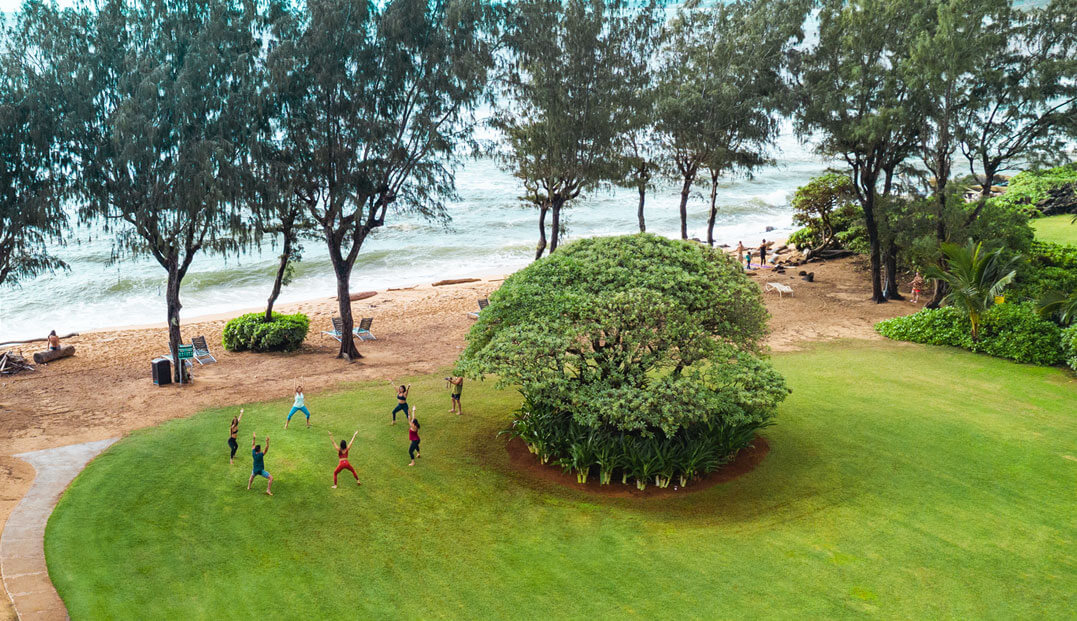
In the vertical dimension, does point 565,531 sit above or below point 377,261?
below

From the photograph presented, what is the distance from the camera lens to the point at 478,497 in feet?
42.7

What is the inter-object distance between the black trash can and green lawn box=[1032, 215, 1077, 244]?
36285mm

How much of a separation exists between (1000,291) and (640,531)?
55.3 feet

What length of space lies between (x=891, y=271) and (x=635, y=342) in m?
21.8

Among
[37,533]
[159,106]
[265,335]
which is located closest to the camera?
[37,533]

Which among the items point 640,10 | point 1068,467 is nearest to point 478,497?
point 1068,467

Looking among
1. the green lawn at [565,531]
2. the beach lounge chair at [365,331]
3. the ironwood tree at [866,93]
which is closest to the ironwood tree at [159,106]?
the green lawn at [565,531]

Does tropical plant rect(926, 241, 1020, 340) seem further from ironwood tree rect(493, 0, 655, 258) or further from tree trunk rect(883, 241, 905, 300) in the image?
ironwood tree rect(493, 0, 655, 258)

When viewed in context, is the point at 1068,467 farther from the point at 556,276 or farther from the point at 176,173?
the point at 176,173

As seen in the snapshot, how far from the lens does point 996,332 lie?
74.6 ft

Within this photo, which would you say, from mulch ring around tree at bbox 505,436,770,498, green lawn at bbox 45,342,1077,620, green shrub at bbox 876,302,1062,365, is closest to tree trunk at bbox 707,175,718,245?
green shrub at bbox 876,302,1062,365

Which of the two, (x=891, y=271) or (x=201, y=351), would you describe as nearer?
(x=201, y=351)

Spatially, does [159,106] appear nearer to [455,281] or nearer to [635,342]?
[635,342]

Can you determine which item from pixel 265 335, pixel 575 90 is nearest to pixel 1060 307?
pixel 575 90
